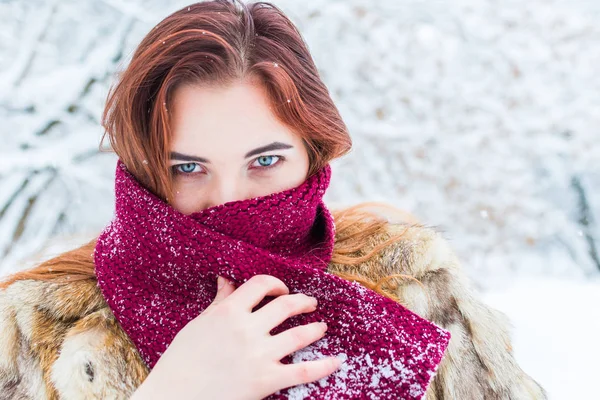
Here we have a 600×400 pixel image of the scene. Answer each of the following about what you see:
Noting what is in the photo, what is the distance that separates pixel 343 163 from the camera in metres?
4.19

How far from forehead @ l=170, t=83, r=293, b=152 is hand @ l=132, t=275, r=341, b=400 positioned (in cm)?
29

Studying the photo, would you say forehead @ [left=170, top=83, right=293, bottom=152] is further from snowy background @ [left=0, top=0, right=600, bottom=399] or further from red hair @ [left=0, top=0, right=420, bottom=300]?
snowy background @ [left=0, top=0, right=600, bottom=399]

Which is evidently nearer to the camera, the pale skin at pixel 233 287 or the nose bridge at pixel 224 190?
the pale skin at pixel 233 287

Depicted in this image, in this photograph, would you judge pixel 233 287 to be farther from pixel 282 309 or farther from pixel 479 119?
pixel 479 119

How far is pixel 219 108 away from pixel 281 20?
1.07ft

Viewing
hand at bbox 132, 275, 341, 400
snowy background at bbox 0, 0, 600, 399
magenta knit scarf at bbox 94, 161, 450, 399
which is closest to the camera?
hand at bbox 132, 275, 341, 400

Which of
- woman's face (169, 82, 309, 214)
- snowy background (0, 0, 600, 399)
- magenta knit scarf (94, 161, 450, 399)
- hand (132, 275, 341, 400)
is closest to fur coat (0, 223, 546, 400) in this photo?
magenta knit scarf (94, 161, 450, 399)

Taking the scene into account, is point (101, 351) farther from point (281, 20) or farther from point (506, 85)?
point (506, 85)

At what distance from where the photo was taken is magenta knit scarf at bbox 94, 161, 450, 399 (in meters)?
1.05

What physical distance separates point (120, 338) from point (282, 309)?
39cm

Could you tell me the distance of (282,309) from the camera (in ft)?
3.48

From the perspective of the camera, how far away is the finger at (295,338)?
101cm

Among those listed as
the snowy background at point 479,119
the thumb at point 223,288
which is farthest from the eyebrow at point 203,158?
the snowy background at point 479,119

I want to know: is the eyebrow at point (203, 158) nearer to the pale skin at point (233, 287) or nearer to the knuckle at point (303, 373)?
the pale skin at point (233, 287)
